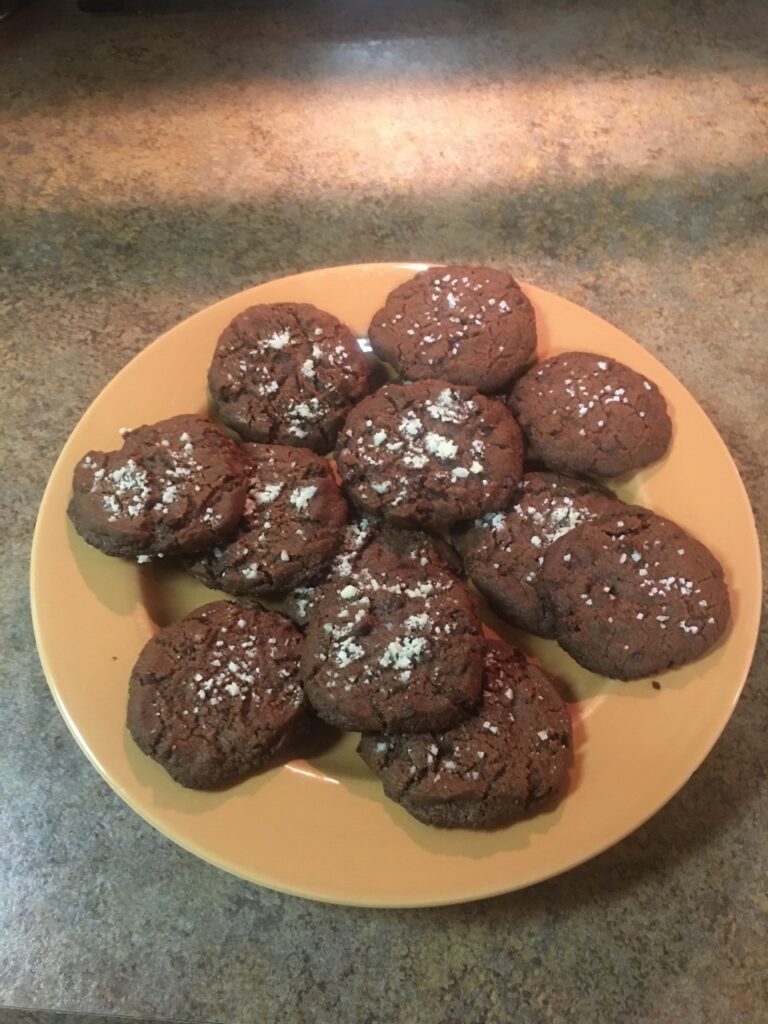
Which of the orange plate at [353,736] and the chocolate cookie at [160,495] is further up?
the chocolate cookie at [160,495]

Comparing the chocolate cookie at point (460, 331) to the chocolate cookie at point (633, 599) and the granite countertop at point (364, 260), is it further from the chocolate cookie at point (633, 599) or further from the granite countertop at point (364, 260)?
the granite countertop at point (364, 260)

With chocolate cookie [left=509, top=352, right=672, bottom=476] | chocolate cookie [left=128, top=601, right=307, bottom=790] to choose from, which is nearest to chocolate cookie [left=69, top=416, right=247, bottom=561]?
chocolate cookie [left=128, top=601, right=307, bottom=790]

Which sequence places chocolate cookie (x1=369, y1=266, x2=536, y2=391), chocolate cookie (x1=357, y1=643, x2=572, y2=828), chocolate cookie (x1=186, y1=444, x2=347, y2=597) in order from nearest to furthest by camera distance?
chocolate cookie (x1=357, y1=643, x2=572, y2=828), chocolate cookie (x1=186, y1=444, x2=347, y2=597), chocolate cookie (x1=369, y1=266, x2=536, y2=391)

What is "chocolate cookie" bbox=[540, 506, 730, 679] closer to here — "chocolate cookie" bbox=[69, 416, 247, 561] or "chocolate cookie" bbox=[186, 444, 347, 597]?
"chocolate cookie" bbox=[186, 444, 347, 597]

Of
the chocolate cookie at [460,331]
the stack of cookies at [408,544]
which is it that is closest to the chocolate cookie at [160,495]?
the stack of cookies at [408,544]

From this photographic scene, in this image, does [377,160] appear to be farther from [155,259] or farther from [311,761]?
A: [311,761]

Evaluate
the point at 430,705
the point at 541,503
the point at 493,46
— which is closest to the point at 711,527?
the point at 541,503
